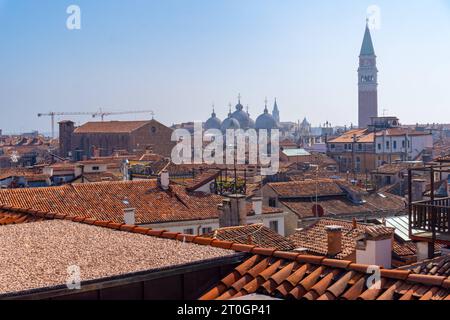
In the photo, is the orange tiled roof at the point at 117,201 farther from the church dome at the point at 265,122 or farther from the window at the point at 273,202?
the church dome at the point at 265,122

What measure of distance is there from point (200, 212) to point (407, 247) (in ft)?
23.3

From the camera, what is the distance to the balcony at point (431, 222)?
8.63m

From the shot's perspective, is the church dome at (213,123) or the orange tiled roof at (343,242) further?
the church dome at (213,123)

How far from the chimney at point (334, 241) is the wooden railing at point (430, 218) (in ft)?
14.2

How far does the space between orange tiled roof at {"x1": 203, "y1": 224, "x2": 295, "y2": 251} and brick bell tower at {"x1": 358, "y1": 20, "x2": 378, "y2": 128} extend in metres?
96.8

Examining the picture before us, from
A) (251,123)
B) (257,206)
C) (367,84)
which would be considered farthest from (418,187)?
(367,84)

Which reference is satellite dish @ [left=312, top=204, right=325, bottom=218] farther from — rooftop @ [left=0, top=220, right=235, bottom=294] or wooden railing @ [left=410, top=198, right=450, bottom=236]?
rooftop @ [left=0, top=220, right=235, bottom=294]

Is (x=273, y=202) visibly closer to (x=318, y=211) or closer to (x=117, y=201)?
(x=318, y=211)

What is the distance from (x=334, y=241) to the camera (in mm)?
13578

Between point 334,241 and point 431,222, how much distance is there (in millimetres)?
4931

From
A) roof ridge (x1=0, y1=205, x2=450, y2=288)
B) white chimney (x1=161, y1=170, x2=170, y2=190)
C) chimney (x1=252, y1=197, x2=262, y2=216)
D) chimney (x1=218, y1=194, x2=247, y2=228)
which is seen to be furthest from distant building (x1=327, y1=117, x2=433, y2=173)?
roof ridge (x1=0, y1=205, x2=450, y2=288)

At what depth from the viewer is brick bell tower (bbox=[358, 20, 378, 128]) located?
110 meters

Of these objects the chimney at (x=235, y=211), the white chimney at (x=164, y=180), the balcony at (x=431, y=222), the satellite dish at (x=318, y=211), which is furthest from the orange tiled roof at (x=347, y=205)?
the balcony at (x=431, y=222)
